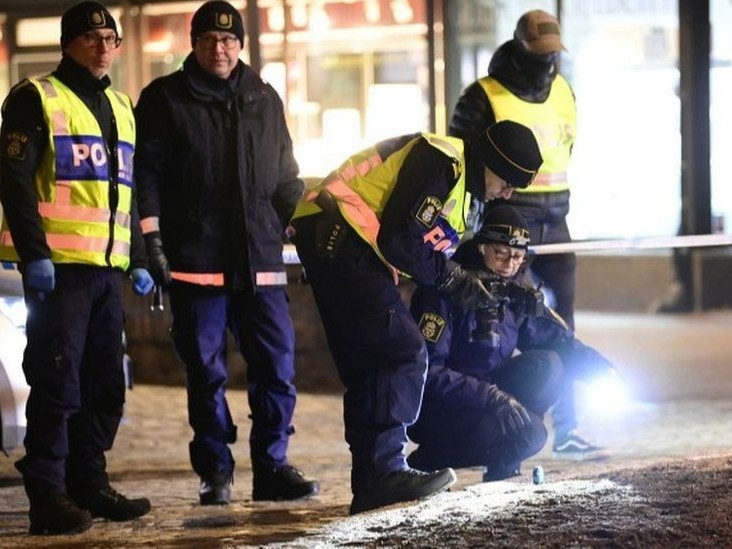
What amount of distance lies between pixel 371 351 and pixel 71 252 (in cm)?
119

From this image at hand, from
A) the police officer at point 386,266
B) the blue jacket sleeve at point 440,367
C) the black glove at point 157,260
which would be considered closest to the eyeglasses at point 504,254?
the blue jacket sleeve at point 440,367

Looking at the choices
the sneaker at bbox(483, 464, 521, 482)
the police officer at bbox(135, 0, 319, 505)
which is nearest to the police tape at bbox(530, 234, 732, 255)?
the sneaker at bbox(483, 464, 521, 482)

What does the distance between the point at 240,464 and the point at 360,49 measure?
18.5 feet

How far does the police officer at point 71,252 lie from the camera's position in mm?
6293

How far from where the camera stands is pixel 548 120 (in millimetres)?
8094

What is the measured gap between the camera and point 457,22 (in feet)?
41.6

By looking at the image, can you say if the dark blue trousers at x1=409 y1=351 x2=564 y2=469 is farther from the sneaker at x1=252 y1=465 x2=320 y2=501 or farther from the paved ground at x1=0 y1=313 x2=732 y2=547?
the sneaker at x1=252 y1=465 x2=320 y2=501

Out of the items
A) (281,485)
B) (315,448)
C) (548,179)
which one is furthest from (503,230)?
(315,448)

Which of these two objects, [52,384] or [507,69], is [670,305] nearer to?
[507,69]

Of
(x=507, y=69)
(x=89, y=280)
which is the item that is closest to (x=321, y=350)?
(x=507, y=69)

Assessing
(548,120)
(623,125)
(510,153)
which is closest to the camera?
(510,153)

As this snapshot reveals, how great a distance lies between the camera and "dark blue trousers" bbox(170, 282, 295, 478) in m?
6.96

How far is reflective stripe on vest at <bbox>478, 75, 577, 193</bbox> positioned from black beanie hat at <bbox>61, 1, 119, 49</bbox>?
2.09 meters

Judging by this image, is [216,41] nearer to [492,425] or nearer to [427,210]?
[427,210]
